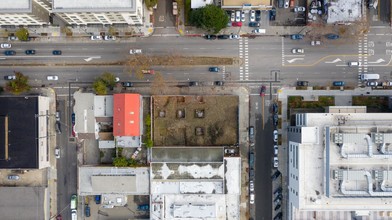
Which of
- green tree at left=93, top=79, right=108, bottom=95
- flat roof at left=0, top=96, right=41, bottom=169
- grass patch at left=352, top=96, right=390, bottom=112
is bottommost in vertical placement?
flat roof at left=0, top=96, right=41, bottom=169

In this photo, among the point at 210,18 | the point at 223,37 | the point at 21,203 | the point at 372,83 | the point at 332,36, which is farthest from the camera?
the point at 223,37

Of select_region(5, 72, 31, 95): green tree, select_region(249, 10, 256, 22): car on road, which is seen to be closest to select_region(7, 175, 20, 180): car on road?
select_region(5, 72, 31, 95): green tree

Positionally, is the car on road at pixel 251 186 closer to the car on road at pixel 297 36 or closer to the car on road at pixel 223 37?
the car on road at pixel 223 37

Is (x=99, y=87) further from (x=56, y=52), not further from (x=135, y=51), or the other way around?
(x=56, y=52)

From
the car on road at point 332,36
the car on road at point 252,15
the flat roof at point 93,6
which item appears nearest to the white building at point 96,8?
the flat roof at point 93,6

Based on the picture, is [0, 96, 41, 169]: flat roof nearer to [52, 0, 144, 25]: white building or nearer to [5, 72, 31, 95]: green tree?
[5, 72, 31, 95]: green tree

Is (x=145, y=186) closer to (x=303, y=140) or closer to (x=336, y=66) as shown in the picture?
(x=303, y=140)

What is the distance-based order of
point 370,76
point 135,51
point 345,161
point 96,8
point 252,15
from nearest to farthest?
point 96,8
point 345,161
point 370,76
point 252,15
point 135,51

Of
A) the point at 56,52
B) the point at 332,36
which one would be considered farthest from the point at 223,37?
the point at 56,52
